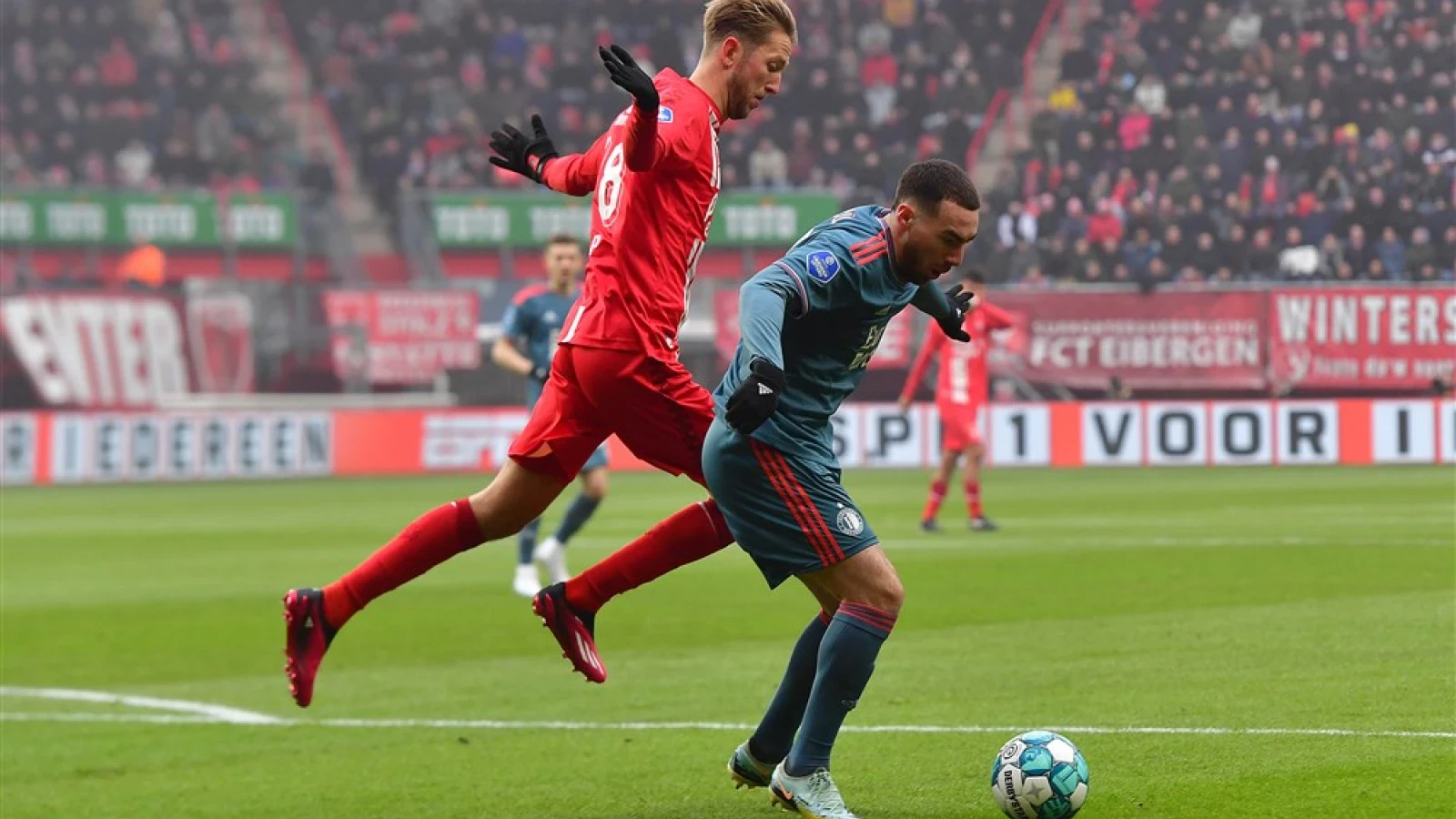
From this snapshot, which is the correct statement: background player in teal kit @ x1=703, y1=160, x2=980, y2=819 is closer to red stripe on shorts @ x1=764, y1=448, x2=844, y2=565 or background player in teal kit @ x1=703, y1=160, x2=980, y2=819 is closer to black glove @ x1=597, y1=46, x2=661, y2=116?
red stripe on shorts @ x1=764, y1=448, x2=844, y2=565

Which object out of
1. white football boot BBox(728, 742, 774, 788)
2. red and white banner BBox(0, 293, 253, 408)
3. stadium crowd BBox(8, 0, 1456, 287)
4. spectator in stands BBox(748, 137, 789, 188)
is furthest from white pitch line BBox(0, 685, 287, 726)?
spectator in stands BBox(748, 137, 789, 188)

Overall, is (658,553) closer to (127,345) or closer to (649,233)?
(649,233)

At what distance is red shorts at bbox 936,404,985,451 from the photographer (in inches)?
743

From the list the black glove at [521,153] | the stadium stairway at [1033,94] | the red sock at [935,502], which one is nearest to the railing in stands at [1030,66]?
the stadium stairway at [1033,94]

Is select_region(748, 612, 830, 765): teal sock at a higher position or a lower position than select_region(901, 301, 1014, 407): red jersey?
lower

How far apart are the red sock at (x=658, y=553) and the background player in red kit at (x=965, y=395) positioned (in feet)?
37.5

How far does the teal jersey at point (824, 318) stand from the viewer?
577 cm

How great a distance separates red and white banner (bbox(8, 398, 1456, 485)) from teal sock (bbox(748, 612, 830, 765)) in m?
21.0

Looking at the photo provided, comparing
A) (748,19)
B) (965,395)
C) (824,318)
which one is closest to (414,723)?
(824,318)

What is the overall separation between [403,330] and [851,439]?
7087 millimetres

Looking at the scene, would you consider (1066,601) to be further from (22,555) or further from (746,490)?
(22,555)

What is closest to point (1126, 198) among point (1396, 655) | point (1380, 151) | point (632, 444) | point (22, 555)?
point (1380, 151)

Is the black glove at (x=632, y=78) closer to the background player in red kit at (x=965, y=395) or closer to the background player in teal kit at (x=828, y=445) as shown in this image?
the background player in teal kit at (x=828, y=445)

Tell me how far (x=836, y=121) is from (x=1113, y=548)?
63.4 ft
